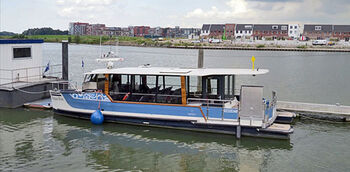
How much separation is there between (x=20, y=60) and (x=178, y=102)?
1076 centimetres

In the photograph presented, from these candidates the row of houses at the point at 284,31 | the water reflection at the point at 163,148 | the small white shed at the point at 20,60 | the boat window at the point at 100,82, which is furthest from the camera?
the row of houses at the point at 284,31

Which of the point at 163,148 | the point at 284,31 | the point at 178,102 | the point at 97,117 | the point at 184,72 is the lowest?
the point at 163,148

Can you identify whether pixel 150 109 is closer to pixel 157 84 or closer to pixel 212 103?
pixel 157 84

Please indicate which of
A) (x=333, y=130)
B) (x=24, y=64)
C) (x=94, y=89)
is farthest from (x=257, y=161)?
(x=24, y=64)

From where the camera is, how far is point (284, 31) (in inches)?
5517

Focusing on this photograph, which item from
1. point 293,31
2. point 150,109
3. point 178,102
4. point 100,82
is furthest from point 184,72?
point 293,31

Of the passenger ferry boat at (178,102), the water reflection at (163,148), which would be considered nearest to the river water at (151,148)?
the water reflection at (163,148)

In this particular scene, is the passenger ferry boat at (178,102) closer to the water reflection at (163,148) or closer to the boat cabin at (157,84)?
the boat cabin at (157,84)

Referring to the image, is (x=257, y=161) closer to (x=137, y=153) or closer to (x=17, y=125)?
(x=137, y=153)

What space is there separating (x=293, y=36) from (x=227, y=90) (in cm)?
13340

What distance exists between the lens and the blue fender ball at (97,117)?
1772cm

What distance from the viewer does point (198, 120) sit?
1648 cm

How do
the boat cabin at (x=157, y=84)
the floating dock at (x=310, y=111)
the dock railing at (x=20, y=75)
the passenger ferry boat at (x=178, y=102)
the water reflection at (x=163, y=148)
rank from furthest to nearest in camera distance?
the dock railing at (x=20, y=75) < the floating dock at (x=310, y=111) < the boat cabin at (x=157, y=84) < the passenger ferry boat at (x=178, y=102) < the water reflection at (x=163, y=148)

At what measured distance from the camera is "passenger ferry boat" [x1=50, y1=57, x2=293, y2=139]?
15812 mm
